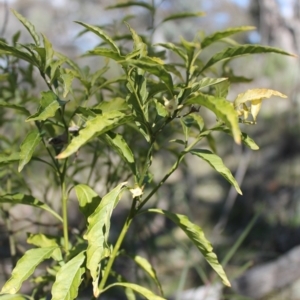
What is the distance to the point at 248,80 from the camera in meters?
1.25

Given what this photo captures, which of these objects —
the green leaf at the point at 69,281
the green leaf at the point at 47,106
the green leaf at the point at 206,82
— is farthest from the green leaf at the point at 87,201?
the green leaf at the point at 206,82

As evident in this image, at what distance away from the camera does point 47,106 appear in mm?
862

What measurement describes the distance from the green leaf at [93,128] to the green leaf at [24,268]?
27cm

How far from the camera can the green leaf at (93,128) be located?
2.41ft

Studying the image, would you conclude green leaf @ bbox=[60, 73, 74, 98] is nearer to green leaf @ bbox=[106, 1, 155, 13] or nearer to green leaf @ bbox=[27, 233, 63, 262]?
green leaf @ bbox=[27, 233, 63, 262]

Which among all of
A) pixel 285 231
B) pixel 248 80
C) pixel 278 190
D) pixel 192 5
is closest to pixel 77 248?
pixel 248 80

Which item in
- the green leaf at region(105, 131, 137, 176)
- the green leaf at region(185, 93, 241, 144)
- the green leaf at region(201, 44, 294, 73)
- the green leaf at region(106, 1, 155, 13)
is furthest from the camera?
the green leaf at region(106, 1, 155, 13)

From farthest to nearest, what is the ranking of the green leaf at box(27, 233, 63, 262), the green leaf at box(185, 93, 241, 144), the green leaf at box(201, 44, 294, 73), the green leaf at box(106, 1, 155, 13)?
the green leaf at box(106, 1, 155, 13) → the green leaf at box(27, 233, 63, 262) → the green leaf at box(201, 44, 294, 73) → the green leaf at box(185, 93, 241, 144)

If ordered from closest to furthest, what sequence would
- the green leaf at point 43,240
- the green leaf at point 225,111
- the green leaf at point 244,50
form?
the green leaf at point 225,111
the green leaf at point 244,50
the green leaf at point 43,240

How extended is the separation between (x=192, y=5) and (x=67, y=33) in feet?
7.73

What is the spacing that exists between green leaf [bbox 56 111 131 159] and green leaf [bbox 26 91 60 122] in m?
0.10

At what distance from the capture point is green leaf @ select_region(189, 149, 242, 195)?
2.82ft

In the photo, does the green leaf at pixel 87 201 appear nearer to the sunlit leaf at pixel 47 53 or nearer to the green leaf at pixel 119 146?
the green leaf at pixel 119 146

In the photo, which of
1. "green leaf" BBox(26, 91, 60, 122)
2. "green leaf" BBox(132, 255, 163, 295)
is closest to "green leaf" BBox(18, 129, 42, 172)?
"green leaf" BBox(26, 91, 60, 122)
